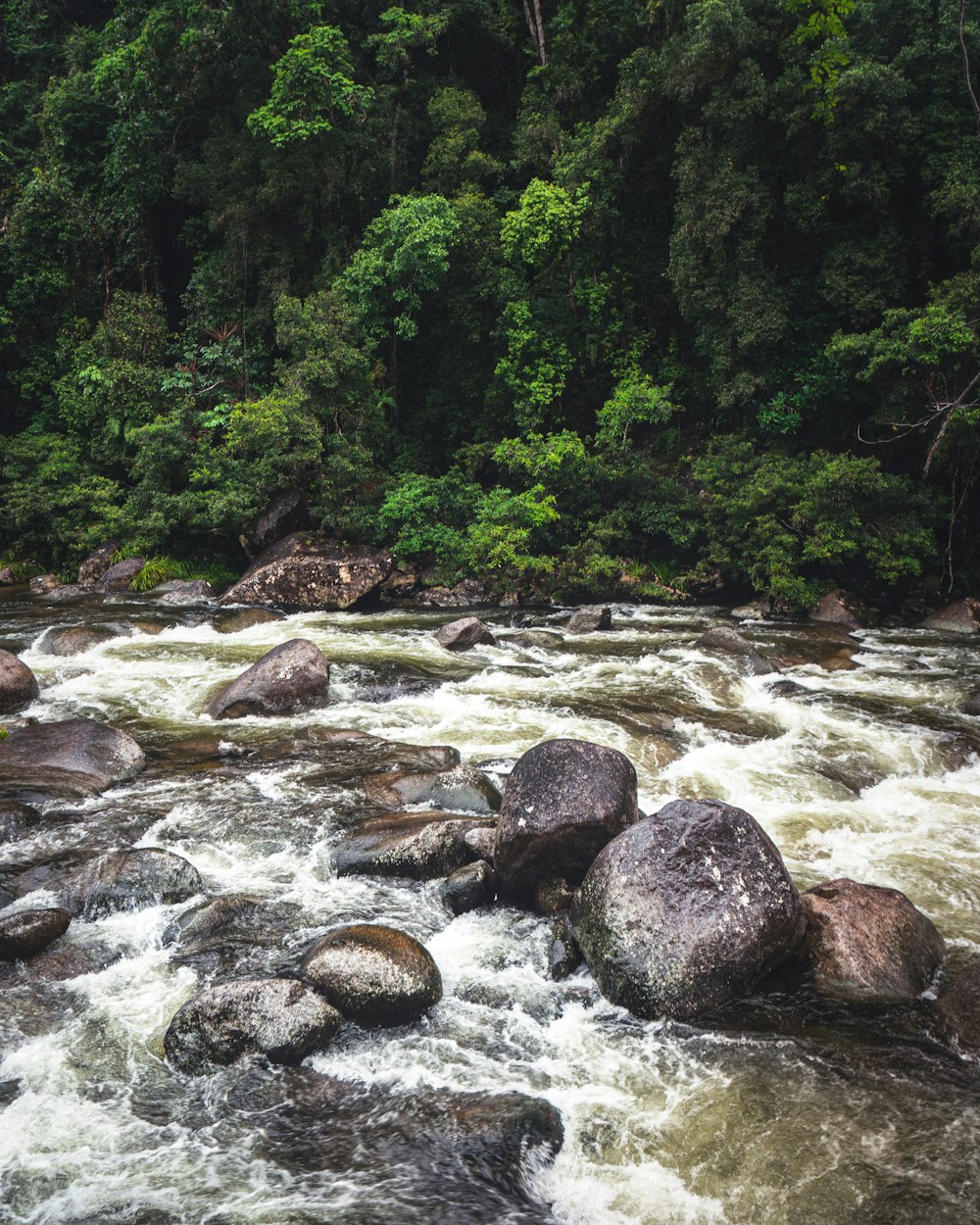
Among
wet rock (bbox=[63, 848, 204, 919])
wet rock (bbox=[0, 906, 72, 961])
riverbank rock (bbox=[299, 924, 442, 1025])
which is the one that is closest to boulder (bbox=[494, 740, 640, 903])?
riverbank rock (bbox=[299, 924, 442, 1025])

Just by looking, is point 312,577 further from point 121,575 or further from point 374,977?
point 374,977

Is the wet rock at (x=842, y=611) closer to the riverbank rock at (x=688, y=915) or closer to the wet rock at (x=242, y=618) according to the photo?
the wet rock at (x=242, y=618)

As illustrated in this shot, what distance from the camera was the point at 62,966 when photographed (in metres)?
4.82

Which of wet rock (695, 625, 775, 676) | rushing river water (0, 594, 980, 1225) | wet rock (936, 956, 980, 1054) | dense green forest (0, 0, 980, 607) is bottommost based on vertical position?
rushing river water (0, 594, 980, 1225)

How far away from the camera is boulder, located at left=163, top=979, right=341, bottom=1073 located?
4137mm

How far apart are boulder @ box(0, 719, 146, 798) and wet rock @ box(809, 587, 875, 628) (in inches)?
459

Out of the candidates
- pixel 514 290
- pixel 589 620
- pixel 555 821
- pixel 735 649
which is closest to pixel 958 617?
pixel 735 649

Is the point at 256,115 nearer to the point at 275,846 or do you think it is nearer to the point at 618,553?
the point at 618,553

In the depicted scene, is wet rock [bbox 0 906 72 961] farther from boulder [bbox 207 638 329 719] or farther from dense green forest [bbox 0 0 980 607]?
dense green forest [bbox 0 0 980 607]

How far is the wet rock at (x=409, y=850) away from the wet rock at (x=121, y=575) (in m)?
13.8

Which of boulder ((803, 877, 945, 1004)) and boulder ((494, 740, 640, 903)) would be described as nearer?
boulder ((803, 877, 945, 1004))

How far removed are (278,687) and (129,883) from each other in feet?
13.4

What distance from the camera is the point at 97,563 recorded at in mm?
18688

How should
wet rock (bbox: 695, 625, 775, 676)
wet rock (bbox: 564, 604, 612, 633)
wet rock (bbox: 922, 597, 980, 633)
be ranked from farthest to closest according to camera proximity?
wet rock (bbox: 564, 604, 612, 633), wet rock (bbox: 922, 597, 980, 633), wet rock (bbox: 695, 625, 775, 676)
